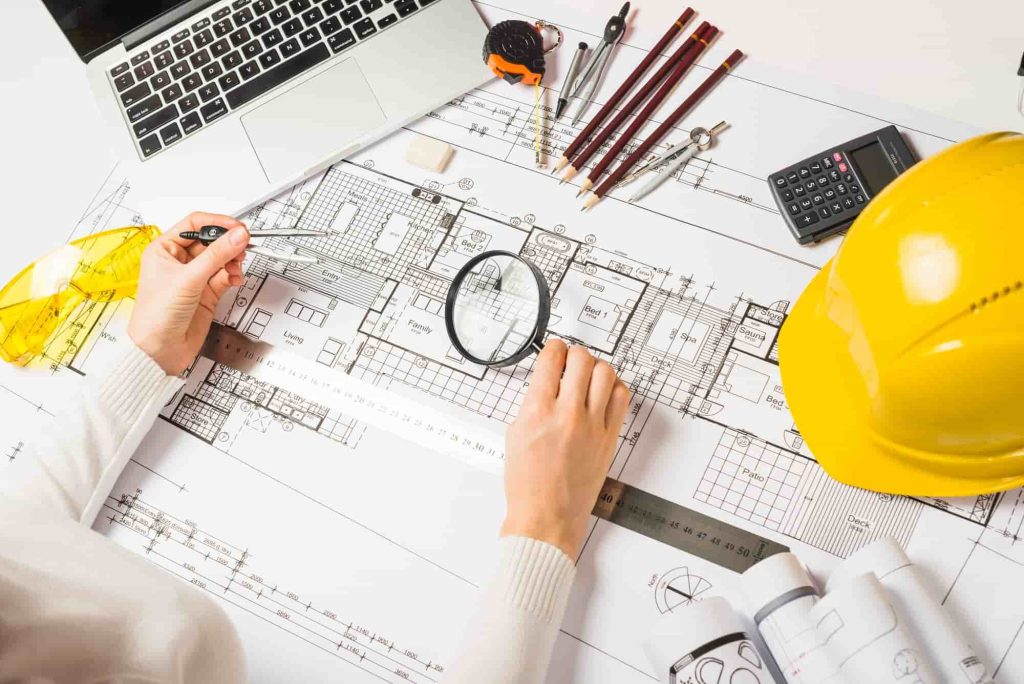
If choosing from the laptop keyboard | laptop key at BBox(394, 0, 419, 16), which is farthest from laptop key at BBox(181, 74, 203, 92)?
laptop key at BBox(394, 0, 419, 16)

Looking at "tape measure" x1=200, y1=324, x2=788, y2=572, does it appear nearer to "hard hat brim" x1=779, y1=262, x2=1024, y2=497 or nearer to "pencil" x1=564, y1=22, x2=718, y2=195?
"hard hat brim" x1=779, y1=262, x2=1024, y2=497

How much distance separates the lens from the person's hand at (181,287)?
1110 millimetres

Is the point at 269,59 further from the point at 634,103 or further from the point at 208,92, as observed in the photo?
the point at 634,103

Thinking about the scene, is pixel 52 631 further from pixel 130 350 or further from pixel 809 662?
pixel 809 662

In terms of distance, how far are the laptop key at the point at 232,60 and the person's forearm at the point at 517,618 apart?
0.91 metres

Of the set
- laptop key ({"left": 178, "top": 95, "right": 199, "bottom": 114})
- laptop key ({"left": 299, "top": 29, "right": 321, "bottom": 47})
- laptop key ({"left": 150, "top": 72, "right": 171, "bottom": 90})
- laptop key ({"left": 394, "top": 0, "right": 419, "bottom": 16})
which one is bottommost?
laptop key ({"left": 178, "top": 95, "right": 199, "bottom": 114})

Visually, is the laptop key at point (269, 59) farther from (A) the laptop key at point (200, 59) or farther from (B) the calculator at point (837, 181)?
(B) the calculator at point (837, 181)

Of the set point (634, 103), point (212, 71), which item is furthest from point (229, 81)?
point (634, 103)

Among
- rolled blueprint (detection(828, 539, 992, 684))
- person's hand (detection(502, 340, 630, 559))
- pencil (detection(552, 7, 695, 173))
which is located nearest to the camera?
rolled blueprint (detection(828, 539, 992, 684))

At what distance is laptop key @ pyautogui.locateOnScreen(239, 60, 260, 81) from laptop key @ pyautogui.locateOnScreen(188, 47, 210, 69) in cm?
6

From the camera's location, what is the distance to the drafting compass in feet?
3.72

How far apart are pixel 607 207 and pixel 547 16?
1.23ft

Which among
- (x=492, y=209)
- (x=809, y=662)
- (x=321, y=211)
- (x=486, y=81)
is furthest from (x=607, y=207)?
(x=809, y=662)

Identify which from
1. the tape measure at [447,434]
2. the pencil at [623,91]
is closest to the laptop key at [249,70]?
the tape measure at [447,434]
